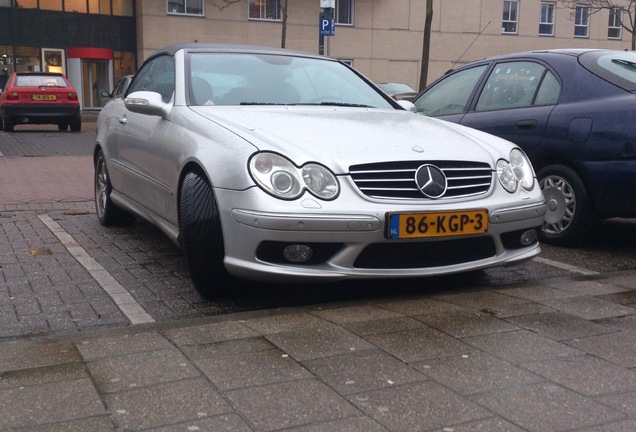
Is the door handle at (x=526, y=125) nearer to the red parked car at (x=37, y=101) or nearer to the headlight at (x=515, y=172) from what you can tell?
the headlight at (x=515, y=172)

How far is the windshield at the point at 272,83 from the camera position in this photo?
4945 mm

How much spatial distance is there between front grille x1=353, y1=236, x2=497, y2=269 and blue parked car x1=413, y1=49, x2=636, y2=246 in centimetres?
164

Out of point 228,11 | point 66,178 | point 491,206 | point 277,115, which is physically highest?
point 228,11

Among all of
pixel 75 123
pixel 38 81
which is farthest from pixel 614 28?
pixel 38 81

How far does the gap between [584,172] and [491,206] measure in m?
1.76

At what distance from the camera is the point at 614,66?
571 centimetres

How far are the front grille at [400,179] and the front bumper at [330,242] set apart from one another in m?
0.08

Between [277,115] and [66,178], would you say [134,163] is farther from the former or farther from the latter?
[66,178]

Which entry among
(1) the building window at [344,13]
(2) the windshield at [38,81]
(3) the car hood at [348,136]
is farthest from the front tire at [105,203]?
(1) the building window at [344,13]

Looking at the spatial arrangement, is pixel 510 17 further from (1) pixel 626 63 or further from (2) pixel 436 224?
(2) pixel 436 224

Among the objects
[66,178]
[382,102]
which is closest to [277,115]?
[382,102]

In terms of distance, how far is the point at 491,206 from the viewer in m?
4.06

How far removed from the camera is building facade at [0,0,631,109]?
30.8m

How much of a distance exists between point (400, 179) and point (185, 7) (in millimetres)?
29109
